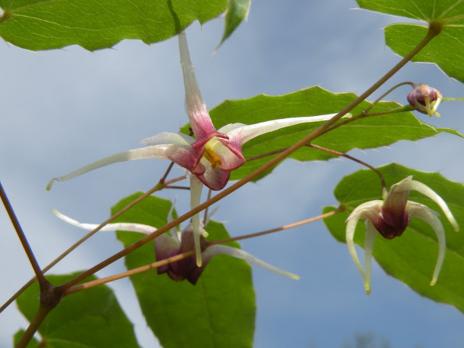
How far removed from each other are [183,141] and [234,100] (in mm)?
315

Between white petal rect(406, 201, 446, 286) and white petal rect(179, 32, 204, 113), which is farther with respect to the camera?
white petal rect(406, 201, 446, 286)

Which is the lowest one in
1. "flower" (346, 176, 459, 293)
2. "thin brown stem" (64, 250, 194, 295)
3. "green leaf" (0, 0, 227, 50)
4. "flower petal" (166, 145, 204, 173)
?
"flower" (346, 176, 459, 293)

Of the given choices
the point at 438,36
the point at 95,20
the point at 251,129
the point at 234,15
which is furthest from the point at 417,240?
the point at 234,15

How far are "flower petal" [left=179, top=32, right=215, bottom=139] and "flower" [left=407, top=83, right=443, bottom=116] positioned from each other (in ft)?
1.08

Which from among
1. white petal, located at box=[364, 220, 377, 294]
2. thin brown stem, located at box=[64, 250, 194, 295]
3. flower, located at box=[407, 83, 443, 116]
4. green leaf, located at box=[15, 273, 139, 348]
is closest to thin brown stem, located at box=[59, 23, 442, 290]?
thin brown stem, located at box=[64, 250, 194, 295]

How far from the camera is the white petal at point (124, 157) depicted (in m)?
0.69

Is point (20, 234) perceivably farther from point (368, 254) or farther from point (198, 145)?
point (368, 254)

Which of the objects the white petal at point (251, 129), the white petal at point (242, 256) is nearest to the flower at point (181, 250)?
the white petal at point (242, 256)

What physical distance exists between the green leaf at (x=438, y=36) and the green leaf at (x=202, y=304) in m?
0.52

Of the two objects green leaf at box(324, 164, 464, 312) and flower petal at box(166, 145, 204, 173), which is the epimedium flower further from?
green leaf at box(324, 164, 464, 312)

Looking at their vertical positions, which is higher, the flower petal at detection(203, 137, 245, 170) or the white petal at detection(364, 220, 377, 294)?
the flower petal at detection(203, 137, 245, 170)

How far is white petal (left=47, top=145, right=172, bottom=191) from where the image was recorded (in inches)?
27.4

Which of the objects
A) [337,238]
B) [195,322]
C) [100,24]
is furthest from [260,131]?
[195,322]

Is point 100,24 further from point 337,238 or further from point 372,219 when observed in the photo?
point 337,238
